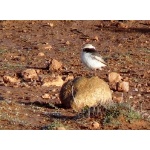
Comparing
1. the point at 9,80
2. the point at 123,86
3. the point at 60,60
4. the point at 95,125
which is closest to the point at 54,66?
the point at 60,60

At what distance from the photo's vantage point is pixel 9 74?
39.5 ft

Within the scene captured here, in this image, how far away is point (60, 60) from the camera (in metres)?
13.7

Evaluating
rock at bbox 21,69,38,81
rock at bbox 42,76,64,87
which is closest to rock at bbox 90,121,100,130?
rock at bbox 42,76,64,87

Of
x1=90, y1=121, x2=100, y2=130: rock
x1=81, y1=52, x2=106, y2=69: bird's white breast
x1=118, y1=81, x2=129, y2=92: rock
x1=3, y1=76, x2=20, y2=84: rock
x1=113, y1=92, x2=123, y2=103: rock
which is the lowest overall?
x1=90, y1=121, x2=100, y2=130: rock

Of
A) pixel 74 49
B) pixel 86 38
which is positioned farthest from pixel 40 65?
pixel 86 38

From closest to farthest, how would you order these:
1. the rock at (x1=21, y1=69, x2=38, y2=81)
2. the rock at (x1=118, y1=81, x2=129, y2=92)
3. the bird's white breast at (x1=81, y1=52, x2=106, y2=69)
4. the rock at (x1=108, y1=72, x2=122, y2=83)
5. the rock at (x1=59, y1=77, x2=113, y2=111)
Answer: the rock at (x1=59, y1=77, x2=113, y2=111)
the bird's white breast at (x1=81, y1=52, x2=106, y2=69)
the rock at (x1=118, y1=81, x2=129, y2=92)
the rock at (x1=108, y1=72, x2=122, y2=83)
the rock at (x1=21, y1=69, x2=38, y2=81)

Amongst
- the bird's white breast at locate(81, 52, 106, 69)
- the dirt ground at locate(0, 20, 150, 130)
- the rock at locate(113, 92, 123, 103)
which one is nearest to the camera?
the dirt ground at locate(0, 20, 150, 130)

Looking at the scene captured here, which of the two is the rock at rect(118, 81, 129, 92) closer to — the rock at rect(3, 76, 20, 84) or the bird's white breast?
the bird's white breast

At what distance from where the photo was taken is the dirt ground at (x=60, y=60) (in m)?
8.52

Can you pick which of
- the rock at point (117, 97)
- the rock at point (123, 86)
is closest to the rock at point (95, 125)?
the rock at point (117, 97)

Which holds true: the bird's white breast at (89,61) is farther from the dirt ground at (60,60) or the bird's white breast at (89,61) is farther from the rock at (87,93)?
the rock at (87,93)

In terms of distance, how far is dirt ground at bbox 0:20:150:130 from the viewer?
28.0 ft

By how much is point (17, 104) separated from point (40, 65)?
3.78 metres

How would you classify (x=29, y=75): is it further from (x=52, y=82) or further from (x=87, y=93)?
(x=87, y=93)
